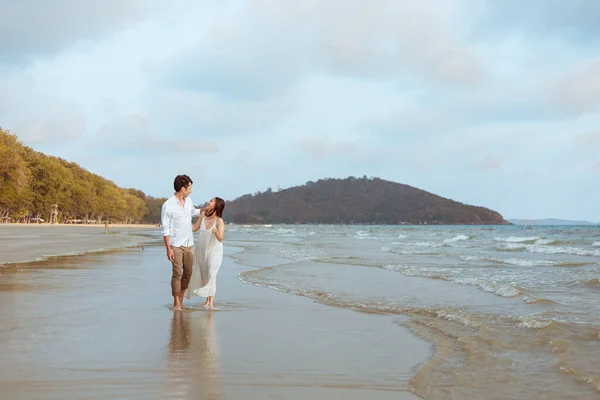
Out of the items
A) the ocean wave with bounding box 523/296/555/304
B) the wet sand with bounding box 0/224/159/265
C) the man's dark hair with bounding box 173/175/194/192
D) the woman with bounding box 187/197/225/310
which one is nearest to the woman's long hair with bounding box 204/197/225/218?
the woman with bounding box 187/197/225/310

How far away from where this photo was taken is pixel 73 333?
5461 mm

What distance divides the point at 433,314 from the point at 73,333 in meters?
4.74

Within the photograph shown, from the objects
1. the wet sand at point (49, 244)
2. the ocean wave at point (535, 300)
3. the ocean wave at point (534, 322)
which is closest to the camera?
the ocean wave at point (534, 322)

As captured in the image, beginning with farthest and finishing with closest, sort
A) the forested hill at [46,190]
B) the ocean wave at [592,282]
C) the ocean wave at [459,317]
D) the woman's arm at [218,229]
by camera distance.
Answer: the forested hill at [46,190], the ocean wave at [592,282], the woman's arm at [218,229], the ocean wave at [459,317]

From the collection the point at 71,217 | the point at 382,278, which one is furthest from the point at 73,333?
the point at 71,217

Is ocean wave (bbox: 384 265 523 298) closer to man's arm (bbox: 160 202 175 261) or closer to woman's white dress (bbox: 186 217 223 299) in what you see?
woman's white dress (bbox: 186 217 223 299)

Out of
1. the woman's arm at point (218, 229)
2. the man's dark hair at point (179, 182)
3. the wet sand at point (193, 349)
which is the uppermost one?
the man's dark hair at point (179, 182)

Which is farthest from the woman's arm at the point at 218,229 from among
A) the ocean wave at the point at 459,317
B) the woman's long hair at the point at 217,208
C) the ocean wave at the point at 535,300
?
the ocean wave at the point at 535,300

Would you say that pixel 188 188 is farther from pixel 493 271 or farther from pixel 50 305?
pixel 493 271

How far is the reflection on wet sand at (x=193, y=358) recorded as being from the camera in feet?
12.3

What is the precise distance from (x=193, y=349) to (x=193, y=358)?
1.15 ft

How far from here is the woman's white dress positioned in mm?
7711

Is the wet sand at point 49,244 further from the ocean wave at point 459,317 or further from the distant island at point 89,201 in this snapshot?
the distant island at point 89,201

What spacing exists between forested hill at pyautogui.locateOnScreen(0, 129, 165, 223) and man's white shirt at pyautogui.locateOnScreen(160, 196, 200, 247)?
53.4 m
